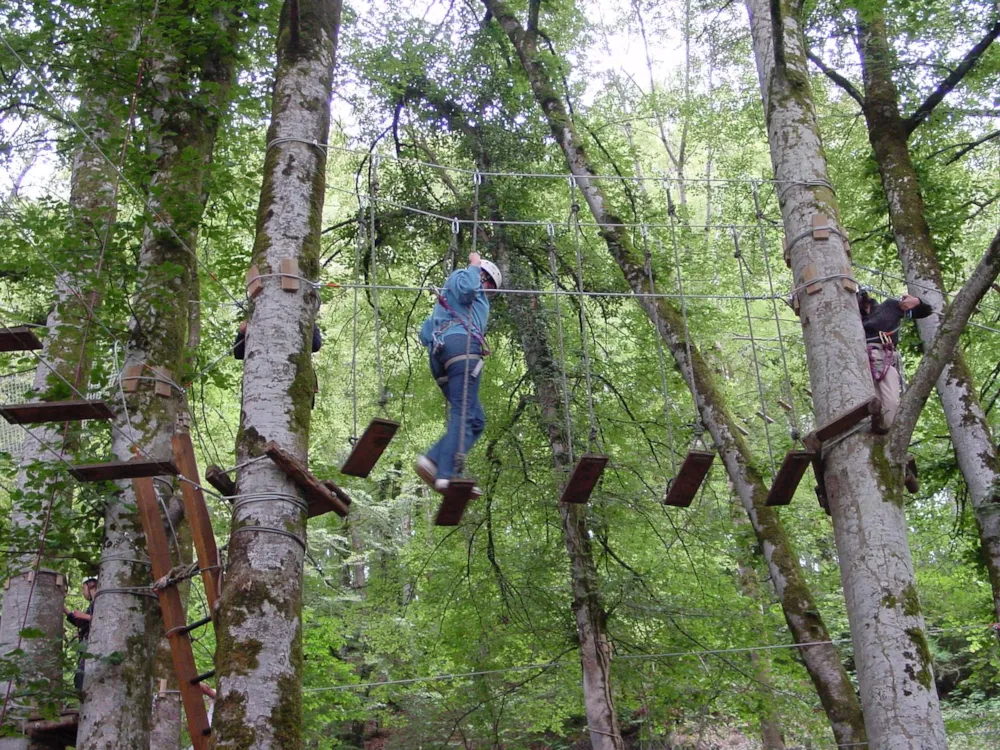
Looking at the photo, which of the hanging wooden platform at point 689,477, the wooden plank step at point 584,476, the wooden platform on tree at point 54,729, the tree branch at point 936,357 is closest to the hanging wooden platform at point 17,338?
the wooden platform on tree at point 54,729

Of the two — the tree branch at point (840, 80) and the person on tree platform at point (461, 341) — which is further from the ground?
the tree branch at point (840, 80)

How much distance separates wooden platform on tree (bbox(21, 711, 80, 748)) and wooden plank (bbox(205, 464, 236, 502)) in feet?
6.77

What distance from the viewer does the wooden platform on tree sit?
17.5 ft

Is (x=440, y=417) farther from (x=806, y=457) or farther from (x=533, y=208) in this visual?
(x=806, y=457)

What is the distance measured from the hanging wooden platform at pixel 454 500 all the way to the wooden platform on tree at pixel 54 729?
8.30ft

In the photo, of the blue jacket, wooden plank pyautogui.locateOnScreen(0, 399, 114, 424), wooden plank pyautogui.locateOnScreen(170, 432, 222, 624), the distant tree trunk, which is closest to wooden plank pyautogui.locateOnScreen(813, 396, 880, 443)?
the blue jacket

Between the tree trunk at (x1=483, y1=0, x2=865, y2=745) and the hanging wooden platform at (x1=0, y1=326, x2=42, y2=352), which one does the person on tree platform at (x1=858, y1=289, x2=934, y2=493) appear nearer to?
the tree trunk at (x1=483, y1=0, x2=865, y2=745)

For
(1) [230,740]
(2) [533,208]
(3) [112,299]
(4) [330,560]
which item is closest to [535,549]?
(2) [533,208]

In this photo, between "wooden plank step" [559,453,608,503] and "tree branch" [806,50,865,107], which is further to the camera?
"tree branch" [806,50,865,107]

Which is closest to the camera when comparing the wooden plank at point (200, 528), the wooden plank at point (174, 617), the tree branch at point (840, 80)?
the wooden plank at point (174, 617)

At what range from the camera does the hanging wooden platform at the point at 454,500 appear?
4324 millimetres

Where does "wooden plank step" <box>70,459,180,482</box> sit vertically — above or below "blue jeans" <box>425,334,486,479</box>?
below

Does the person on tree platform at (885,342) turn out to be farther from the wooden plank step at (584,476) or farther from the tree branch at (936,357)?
the wooden plank step at (584,476)

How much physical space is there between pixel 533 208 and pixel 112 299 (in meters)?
4.93
